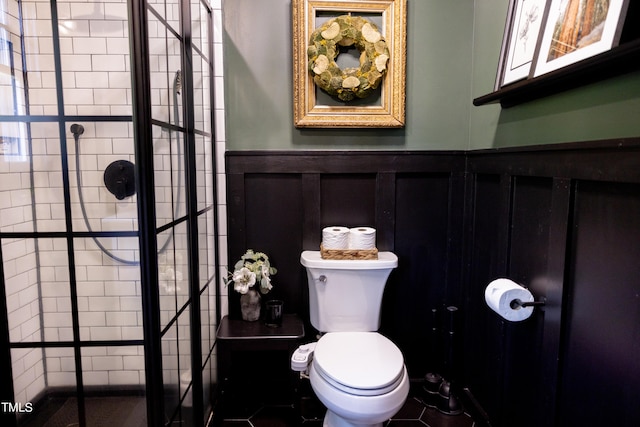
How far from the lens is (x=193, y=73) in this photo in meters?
1.69

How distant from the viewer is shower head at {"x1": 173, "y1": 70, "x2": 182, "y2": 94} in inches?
57.7

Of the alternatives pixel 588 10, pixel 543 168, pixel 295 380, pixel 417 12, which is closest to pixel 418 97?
pixel 417 12

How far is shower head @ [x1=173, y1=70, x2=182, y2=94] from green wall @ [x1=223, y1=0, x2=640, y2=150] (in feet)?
1.80

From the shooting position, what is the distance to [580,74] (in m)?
1.13

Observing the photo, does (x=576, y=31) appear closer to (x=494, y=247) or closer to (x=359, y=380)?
(x=494, y=247)

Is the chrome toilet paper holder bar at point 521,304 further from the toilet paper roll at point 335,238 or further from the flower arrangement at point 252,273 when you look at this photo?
the flower arrangement at point 252,273

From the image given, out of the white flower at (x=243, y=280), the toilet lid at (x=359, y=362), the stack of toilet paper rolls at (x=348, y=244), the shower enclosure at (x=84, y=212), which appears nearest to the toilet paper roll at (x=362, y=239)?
the stack of toilet paper rolls at (x=348, y=244)

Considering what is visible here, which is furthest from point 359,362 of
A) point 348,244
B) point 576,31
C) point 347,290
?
point 576,31

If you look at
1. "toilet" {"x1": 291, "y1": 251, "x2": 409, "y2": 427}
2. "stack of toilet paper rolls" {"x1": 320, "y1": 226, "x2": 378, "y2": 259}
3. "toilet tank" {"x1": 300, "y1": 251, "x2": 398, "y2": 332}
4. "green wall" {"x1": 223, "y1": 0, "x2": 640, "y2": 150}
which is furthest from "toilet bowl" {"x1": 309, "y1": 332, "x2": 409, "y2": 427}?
Result: "green wall" {"x1": 223, "y1": 0, "x2": 640, "y2": 150}

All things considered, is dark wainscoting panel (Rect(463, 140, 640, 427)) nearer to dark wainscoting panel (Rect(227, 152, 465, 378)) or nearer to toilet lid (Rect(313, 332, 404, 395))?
dark wainscoting panel (Rect(227, 152, 465, 378))

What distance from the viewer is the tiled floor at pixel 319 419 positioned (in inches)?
78.4

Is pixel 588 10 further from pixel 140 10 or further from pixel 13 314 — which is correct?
pixel 13 314

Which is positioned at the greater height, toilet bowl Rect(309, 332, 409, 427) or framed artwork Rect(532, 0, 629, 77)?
framed artwork Rect(532, 0, 629, 77)

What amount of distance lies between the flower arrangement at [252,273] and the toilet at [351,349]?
0.66ft
